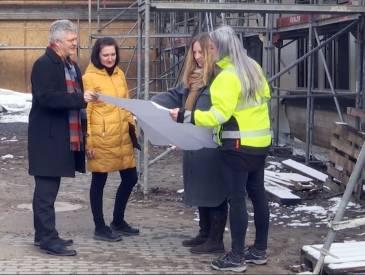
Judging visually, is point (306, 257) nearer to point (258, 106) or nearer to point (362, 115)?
point (258, 106)

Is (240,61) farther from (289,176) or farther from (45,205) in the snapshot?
(289,176)

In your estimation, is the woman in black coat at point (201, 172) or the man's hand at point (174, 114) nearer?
the man's hand at point (174, 114)

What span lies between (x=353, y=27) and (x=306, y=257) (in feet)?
18.6

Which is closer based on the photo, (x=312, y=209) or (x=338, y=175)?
(x=312, y=209)

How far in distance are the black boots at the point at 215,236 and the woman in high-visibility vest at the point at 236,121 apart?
0.50 meters

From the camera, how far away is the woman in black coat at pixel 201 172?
6.80 meters

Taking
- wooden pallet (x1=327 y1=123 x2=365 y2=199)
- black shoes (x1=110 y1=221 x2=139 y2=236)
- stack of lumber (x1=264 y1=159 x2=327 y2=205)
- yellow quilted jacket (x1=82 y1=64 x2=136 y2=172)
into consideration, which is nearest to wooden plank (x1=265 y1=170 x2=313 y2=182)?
stack of lumber (x1=264 y1=159 x2=327 y2=205)

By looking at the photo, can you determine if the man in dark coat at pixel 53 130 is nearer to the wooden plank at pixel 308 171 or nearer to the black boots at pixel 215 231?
the black boots at pixel 215 231

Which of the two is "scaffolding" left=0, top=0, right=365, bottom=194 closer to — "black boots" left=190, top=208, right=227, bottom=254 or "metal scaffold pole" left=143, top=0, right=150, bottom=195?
"metal scaffold pole" left=143, top=0, right=150, bottom=195

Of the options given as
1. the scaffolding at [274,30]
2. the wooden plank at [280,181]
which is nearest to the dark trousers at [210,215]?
the scaffolding at [274,30]

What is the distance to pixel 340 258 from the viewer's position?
633cm

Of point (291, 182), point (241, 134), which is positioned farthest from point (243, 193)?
point (291, 182)

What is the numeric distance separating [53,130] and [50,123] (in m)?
0.06

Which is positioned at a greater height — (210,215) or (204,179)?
(204,179)
